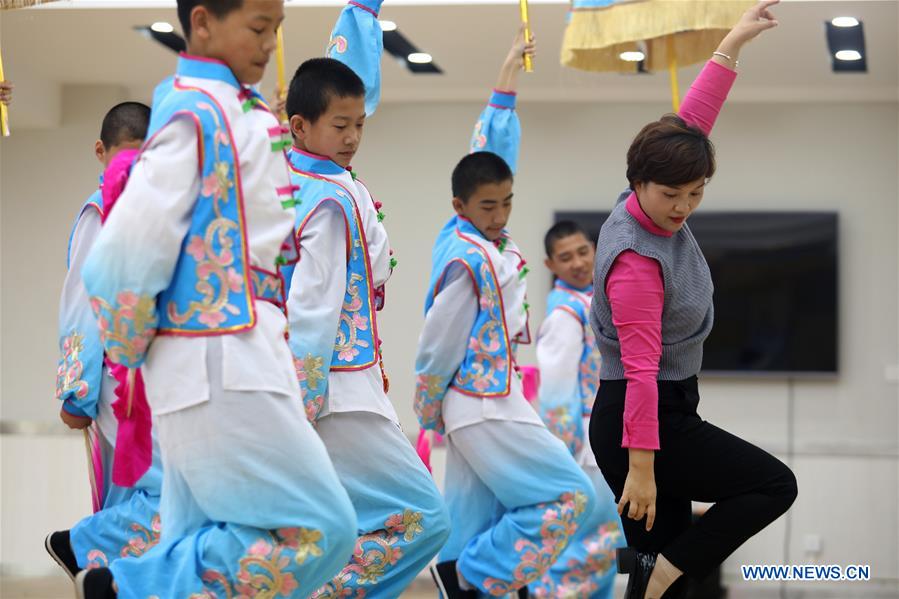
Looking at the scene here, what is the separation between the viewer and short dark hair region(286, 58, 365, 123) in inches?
122

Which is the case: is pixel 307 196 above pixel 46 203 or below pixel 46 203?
above

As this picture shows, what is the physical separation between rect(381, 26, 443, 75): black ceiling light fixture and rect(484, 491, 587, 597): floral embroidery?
2.79 meters

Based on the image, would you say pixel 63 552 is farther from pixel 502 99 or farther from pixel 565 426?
pixel 565 426

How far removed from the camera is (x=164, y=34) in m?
6.23

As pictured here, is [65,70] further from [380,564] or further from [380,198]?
[380,564]

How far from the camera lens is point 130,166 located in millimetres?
2352

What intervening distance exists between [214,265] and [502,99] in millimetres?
2290

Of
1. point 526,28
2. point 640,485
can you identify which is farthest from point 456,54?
point 640,485

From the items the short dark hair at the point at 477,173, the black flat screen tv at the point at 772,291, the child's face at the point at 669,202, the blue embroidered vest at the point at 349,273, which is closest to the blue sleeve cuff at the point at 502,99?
the short dark hair at the point at 477,173

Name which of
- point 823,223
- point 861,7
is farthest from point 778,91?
point 861,7

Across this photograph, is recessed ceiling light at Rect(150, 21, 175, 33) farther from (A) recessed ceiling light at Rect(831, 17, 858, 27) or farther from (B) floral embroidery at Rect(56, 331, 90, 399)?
(A) recessed ceiling light at Rect(831, 17, 858, 27)

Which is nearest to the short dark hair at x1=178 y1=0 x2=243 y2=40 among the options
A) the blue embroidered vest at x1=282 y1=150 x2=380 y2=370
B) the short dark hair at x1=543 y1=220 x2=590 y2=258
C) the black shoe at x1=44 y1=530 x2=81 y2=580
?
the blue embroidered vest at x1=282 y1=150 x2=380 y2=370

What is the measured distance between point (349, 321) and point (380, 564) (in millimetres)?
584

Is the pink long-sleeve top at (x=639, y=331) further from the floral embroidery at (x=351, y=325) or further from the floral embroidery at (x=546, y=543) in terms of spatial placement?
the floral embroidery at (x=546, y=543)
